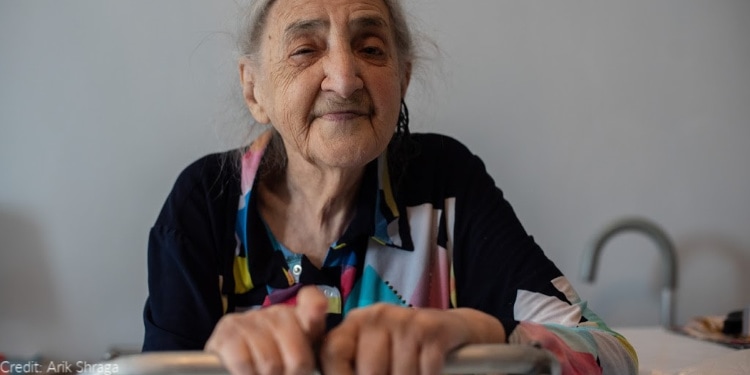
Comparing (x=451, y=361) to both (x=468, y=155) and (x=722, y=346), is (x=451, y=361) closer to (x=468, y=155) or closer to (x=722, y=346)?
(x=468, y=155)

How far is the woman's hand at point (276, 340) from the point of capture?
1.72ft

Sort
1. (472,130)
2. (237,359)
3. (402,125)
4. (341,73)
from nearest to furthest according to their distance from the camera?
(237,359), (341,73), (402,125), (472,130)

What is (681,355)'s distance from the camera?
1.20 meters

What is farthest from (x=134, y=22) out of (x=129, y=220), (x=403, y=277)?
(x=403, y=277)

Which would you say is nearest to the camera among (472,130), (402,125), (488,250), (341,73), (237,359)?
(237,359)

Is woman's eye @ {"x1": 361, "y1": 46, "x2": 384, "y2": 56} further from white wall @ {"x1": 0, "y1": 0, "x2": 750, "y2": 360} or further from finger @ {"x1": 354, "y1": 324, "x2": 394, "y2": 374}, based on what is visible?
finger @ {"x1": 354, "y1": 324, "x2": 394, "y2": 374}

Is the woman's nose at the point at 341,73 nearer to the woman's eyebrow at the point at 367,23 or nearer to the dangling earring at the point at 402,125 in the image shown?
the woman's eyebrow at the point at 367,23

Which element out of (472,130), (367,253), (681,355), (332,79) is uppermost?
(332,79)

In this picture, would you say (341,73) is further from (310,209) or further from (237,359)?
(237,359)

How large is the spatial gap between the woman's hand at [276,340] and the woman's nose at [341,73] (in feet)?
1.63

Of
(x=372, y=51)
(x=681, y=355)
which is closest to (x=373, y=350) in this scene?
(x=372, y=51)

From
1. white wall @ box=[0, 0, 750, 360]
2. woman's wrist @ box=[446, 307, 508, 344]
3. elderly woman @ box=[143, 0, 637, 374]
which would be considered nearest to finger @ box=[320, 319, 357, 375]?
woman's wrist @ box=[446, 307, 508, 344]

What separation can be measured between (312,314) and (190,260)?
2.04 feet

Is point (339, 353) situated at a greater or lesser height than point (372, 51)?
lesser
